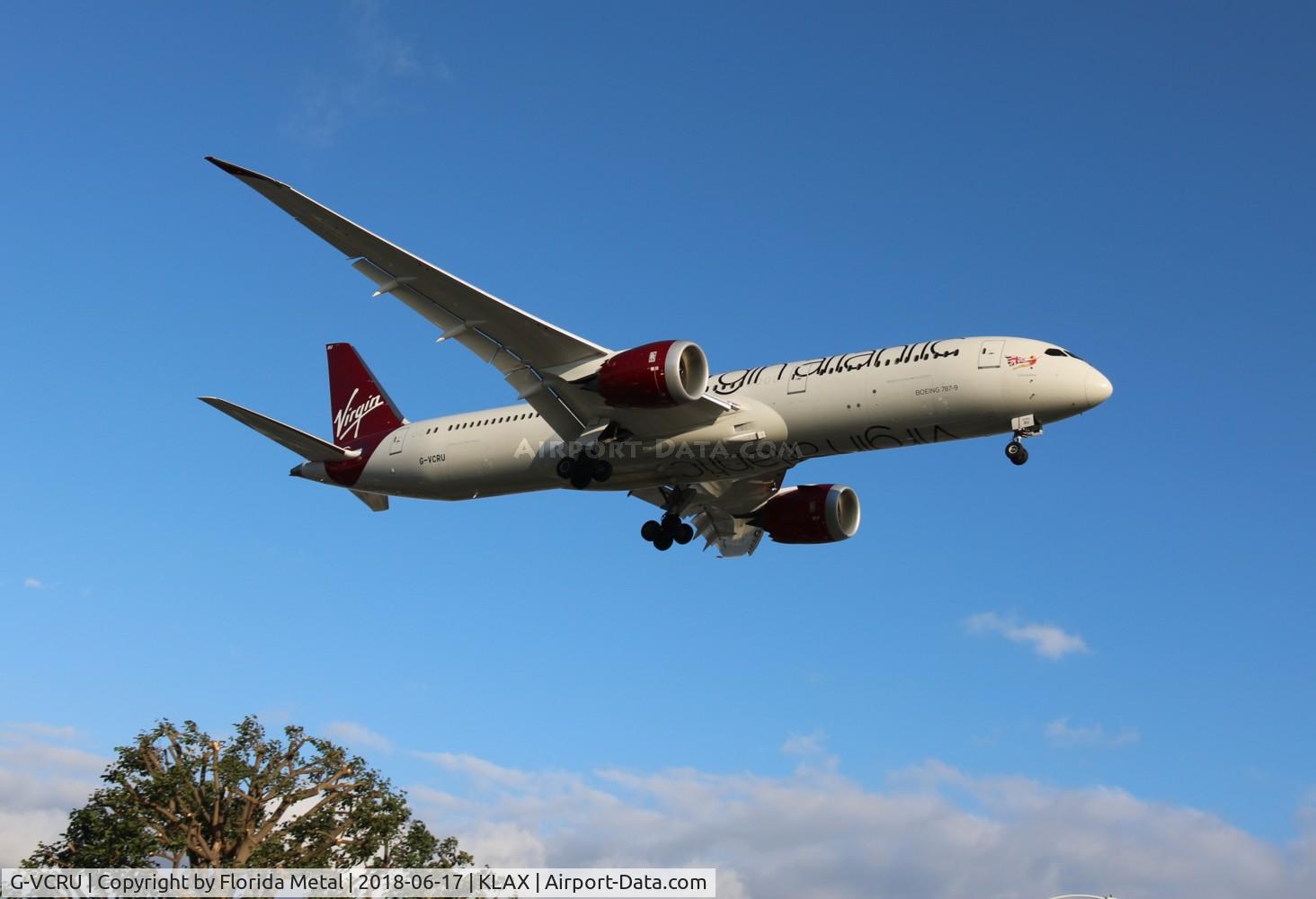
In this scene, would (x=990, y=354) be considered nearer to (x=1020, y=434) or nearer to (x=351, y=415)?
(x=1020, y=434)

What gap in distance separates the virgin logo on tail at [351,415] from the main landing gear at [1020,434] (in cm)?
2130

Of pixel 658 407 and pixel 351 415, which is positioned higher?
pixel 351 415

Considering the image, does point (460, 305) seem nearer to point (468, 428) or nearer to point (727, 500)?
point (468, 428)

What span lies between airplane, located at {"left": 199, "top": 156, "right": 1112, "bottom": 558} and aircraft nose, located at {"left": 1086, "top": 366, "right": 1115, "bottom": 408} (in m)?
0.03

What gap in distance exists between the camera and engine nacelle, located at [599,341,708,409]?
31.3 m

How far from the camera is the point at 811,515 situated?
132 feet

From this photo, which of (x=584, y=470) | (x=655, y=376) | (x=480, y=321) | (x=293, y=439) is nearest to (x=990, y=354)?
(x=655, y=376)

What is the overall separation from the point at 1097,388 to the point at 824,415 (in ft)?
20.7

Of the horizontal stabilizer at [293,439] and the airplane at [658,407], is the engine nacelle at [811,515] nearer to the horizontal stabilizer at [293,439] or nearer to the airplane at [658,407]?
the airplane at [658,407]

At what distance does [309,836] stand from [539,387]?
1476 centimetres

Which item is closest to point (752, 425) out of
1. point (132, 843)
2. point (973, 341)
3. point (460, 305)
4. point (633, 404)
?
point (633, 404)

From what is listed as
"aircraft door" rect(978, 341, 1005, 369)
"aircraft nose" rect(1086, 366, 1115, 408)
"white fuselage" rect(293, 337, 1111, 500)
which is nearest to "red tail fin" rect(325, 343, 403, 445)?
"white fuselage" rect(293, 337, 1111, 500)

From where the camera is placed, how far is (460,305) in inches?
1294

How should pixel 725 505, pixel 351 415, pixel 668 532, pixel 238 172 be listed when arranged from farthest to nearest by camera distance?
pixel 351 415 → pixel 725 505 → pixel 668 532 → pixel 238 172
